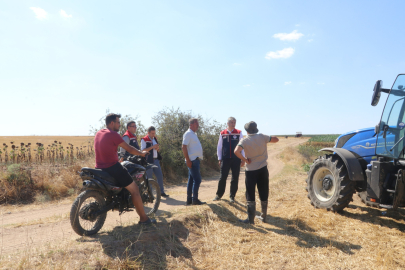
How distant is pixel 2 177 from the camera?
8180 mm

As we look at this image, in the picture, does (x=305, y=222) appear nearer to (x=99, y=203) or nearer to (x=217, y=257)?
(x=217, y=257)

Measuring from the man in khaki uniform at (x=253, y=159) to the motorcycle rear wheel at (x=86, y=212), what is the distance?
8.37 feet

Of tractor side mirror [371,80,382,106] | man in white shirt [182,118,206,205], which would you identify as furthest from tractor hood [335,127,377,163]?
man in white shirt [182,118,206,205]

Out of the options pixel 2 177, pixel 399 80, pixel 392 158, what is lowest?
pixel 2 177

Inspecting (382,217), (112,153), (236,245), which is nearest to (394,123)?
(382,217)

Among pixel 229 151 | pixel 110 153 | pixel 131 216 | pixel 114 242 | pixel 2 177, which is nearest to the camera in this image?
pixel 114 242

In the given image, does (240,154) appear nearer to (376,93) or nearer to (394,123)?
(376,93)

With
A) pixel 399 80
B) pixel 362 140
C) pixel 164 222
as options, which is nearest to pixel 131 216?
pixel 164 222

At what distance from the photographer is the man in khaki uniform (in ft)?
16.8

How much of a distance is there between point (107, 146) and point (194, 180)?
2579 millimetres

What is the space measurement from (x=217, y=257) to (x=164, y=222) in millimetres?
1248

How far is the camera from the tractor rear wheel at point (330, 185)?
18.5ft

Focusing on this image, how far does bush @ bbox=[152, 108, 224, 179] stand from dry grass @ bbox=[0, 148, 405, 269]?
645 centimetres

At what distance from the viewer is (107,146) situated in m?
4.32
